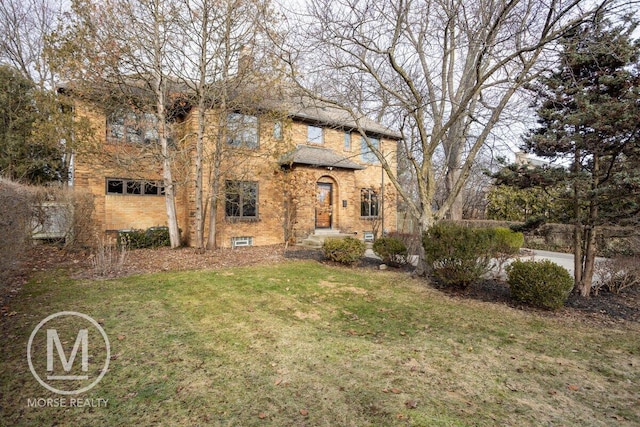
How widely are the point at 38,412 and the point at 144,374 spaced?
0.83 meters

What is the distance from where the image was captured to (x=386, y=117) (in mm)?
10320

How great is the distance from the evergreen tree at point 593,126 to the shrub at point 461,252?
6.28ft

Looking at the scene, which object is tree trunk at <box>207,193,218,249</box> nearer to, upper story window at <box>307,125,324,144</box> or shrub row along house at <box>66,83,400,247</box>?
shrub row along house at <box>66,83,400,247</box>

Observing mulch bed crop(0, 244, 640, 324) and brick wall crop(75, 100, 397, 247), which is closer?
mulch bed crop(0, 244, 640, 324)

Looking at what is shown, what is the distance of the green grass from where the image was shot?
9.07 ft

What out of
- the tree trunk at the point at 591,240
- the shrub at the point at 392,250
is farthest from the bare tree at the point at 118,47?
the tree trunk at the point at 591,240

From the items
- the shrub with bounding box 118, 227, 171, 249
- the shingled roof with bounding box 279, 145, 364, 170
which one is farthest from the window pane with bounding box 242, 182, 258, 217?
the shrub with bounding box 118, 227, 171, 249

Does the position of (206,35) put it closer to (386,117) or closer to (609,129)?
(386,117)

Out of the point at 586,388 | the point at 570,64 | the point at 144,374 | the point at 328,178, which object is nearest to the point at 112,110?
the point at 328,178

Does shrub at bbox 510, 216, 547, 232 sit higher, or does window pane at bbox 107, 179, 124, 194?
window pane at bbox 107, 179, 124, 194

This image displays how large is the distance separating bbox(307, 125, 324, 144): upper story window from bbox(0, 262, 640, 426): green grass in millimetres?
11421

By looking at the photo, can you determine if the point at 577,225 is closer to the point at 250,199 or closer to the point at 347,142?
the point at 250,199

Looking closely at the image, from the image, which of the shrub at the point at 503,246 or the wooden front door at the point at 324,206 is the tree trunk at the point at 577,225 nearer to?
the shrub at the point at 503,246

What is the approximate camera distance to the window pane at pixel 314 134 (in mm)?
16453
